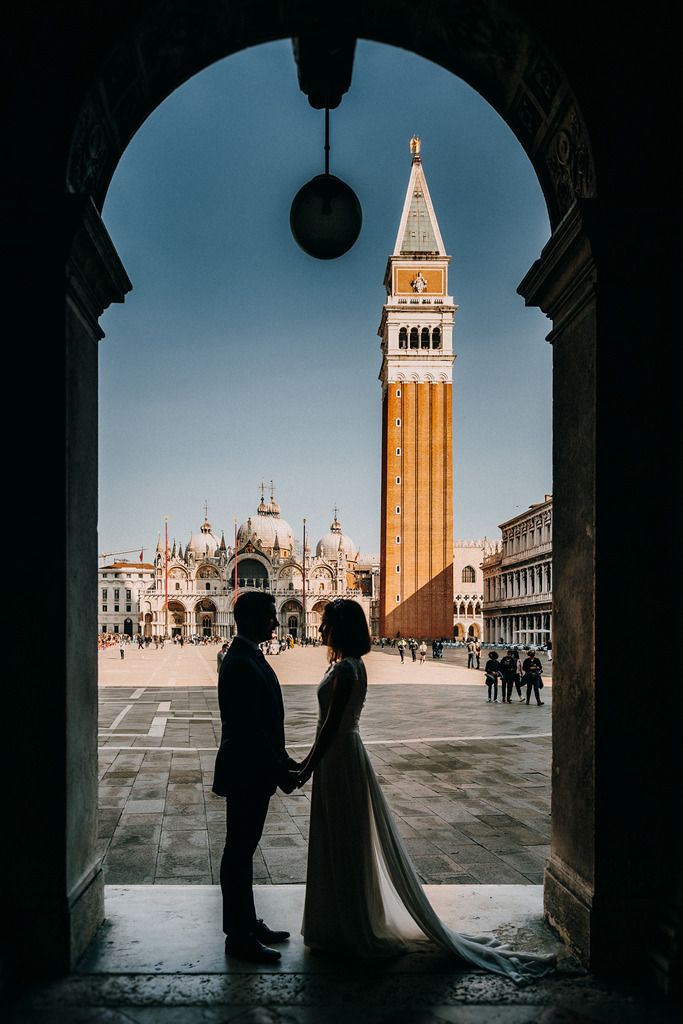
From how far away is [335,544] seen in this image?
330 feet

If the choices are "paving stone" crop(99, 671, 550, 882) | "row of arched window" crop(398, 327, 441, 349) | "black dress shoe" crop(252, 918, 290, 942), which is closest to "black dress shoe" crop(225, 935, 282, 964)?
"black dress shoe" crop(252, 918, 290, 942)

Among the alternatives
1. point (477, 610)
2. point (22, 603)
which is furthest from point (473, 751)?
point (477, 610)

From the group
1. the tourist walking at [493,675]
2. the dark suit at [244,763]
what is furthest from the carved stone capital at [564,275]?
the tourist walking at [493,675]

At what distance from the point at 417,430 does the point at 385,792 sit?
63.0 metres

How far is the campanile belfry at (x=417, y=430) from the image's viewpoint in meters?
68.1

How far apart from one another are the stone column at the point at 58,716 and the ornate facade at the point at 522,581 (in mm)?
53811

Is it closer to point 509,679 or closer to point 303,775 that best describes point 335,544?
point 509,679

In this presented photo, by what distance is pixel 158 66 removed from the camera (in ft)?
13.4

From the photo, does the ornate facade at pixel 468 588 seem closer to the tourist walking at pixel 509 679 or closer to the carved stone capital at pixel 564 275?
the tourist walking at pixel 509 679

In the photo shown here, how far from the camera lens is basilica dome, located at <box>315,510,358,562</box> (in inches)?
3949

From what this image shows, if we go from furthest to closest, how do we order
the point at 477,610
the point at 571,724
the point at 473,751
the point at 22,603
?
the point at 477,610 < the point at 473,751 < the point at 571,724 < the point at 22,603

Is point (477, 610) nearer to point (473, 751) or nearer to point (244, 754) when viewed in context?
point (473, 751)

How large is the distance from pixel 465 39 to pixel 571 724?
336 cm

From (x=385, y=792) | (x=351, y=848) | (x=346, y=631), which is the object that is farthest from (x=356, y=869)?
(x=385, y=792)
